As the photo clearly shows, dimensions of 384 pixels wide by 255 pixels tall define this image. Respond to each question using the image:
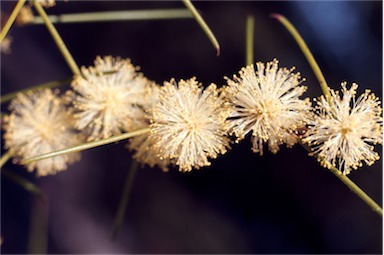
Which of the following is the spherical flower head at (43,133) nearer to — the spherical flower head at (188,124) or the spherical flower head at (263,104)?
the spherical flower head at (188,124)

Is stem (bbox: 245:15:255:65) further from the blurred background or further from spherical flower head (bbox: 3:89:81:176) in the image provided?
the blurred background

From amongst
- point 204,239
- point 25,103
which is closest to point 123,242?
point 204,239

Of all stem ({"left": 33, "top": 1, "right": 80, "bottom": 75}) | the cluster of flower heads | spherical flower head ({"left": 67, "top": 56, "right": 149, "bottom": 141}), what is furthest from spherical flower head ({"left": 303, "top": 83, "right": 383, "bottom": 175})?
stem ({"left": 33, "top": 1, "right": 80, "bottom": 75})

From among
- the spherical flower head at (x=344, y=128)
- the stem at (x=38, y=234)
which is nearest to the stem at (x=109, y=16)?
the spherical flower head at (x=344, y=128)

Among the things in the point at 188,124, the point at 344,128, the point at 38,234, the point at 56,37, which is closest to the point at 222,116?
the point at 188,124

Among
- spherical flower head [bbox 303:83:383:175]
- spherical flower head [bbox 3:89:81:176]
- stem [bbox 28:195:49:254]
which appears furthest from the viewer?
stem [bbox 28:195:49:254]

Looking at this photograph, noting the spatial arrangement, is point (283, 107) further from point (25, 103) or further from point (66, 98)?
point (25, 103)
